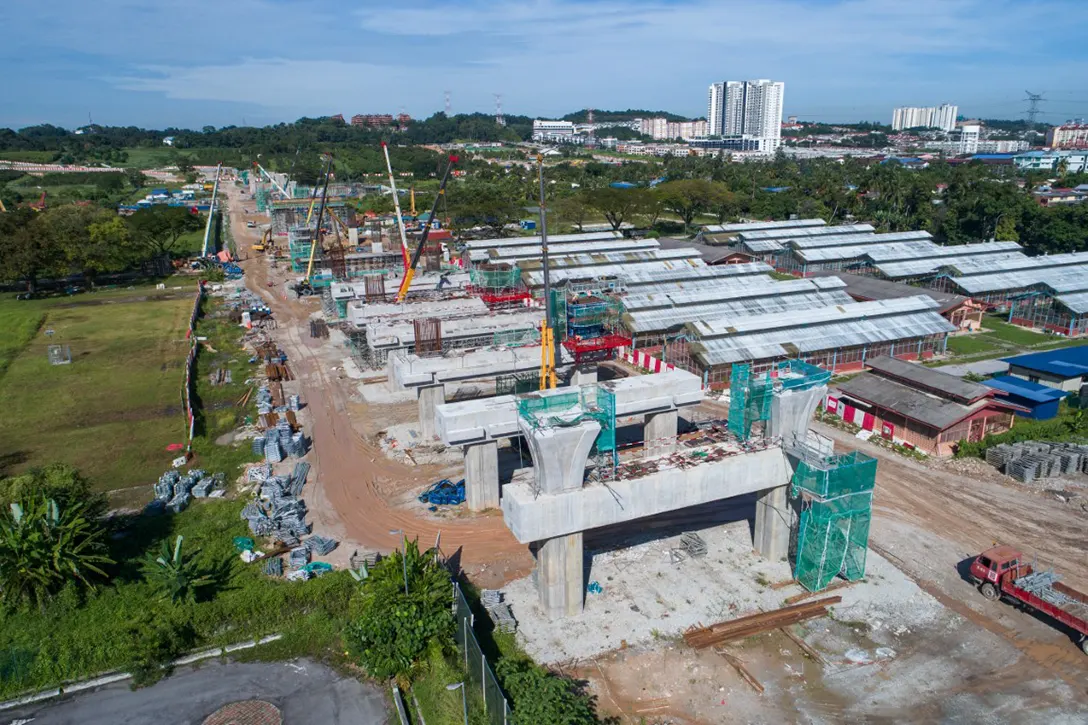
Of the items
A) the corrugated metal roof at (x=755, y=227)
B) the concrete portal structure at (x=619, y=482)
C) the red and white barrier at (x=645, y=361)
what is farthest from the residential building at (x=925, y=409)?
the corrugated metal roof at (x=755, y=227)

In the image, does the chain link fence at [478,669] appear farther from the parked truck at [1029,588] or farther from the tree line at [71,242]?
the tree line at [71,242]

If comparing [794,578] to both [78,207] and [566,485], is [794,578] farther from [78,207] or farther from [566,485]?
[78,207]

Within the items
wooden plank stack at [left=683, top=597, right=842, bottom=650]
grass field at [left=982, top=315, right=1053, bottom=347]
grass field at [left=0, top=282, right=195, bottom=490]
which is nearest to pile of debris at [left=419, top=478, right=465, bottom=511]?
wooden plank stack at [left=683, top=597, right=842, bottom=650]

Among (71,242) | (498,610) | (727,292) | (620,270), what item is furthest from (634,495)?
(71,242)

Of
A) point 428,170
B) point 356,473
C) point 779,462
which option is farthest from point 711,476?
point 428,170

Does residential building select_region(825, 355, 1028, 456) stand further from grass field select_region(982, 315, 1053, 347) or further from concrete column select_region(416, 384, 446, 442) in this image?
concrete column select_region(416, 384, 446, 442)
